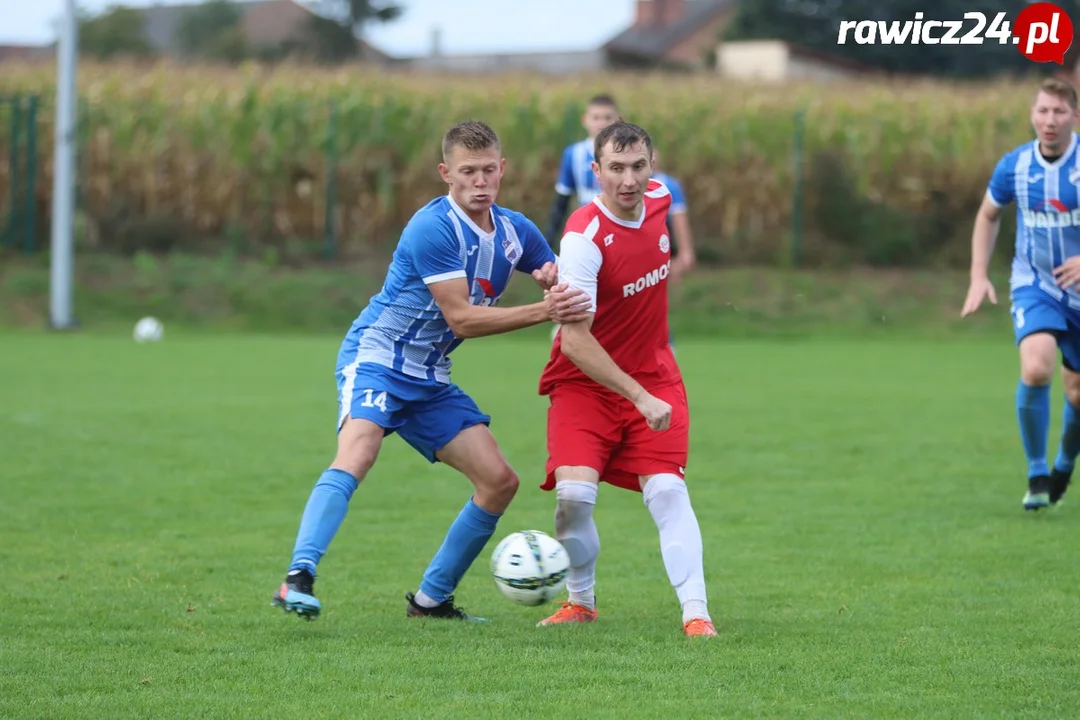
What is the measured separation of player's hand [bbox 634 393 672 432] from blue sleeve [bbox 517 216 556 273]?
2.61ft

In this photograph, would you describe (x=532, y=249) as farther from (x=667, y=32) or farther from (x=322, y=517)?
(x=667, y=32)

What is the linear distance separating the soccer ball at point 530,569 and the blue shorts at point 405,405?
0.54m

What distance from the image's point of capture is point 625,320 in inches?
223

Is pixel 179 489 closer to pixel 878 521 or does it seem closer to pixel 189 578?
pixel 189 578

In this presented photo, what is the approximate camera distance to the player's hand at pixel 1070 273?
7.57 meters

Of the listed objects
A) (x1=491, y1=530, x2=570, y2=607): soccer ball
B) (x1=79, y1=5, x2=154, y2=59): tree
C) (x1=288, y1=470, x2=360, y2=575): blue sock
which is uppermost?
(x1=79, y1=5, x2=154, y2=59): tree

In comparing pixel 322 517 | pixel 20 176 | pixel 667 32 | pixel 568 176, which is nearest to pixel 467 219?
pixel 322 517

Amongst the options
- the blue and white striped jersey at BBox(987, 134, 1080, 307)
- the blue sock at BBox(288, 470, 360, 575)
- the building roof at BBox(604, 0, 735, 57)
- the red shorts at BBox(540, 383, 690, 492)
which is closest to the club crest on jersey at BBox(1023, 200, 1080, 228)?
the blue and white striped jersey at BBox(987, 134, 1080, 307)

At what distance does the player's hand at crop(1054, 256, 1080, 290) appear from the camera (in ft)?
24.8

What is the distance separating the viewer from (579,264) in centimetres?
538

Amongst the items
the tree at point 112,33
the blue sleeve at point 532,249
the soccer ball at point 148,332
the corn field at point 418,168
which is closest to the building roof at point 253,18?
the tree at point 112,33

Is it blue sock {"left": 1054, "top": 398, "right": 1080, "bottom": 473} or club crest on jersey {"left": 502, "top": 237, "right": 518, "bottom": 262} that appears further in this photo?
blue sock {"left": 1054, "top": 398, "right": 1080, "bottom": 473}

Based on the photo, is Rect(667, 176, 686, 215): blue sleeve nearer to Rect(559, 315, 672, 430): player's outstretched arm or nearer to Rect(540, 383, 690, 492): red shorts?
Rect(540, 383, 690, 492): red shorts

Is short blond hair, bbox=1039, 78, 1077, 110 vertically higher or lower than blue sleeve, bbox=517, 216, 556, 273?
higher
